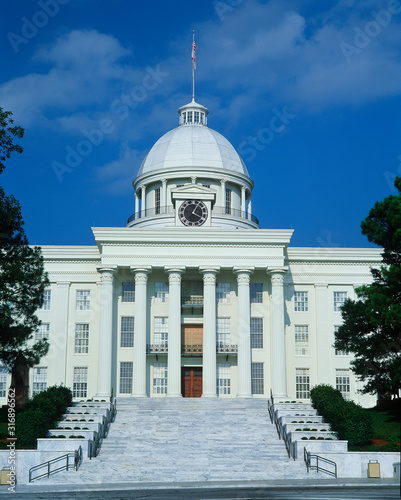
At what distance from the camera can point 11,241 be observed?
35875 mm

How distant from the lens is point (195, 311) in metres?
54.5

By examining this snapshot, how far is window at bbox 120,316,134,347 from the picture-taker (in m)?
53.6

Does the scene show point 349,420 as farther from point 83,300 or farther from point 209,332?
point 83,300

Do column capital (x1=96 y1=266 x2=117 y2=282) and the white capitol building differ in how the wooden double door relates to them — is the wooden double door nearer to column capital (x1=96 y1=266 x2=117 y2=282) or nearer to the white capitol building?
the white capitol building

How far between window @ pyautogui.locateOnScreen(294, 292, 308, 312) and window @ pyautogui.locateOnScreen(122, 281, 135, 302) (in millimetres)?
12956

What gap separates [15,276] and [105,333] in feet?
57.5

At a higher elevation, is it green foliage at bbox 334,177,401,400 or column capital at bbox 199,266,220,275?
column capital at bbox 199,266,220,275

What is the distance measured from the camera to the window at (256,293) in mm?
54844

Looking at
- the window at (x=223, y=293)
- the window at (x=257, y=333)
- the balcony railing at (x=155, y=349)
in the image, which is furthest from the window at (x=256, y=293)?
the balcony railing at (x=155, y=349)

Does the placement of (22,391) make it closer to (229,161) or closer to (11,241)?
(11,241)

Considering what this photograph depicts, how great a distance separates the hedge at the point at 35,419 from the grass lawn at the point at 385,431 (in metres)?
15.0

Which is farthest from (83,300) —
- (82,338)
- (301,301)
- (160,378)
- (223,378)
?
(301,301)

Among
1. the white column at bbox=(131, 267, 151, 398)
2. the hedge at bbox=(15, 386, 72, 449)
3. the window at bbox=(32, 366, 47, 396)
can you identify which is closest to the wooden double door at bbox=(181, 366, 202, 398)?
the white column at bbox=(131, 267, 151, 398)

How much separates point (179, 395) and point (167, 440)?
42.2 ft
